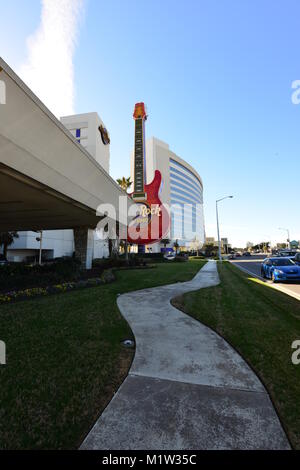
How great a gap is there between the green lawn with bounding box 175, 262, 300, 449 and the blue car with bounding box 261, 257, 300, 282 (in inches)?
144

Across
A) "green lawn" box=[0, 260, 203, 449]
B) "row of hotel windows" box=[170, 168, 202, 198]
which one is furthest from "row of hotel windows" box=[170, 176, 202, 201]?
"green lawn" box=[0, 260, 203, 449]

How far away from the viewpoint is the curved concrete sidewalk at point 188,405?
6.32 ft

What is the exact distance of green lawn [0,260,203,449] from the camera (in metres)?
2.08

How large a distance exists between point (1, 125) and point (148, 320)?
20.8ft

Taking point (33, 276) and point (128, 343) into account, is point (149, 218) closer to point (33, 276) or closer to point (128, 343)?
point (33, 276)

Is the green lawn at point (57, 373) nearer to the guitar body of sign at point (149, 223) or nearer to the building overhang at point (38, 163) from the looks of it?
the building overhang at point (38, 163)

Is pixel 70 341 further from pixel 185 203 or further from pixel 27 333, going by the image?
pixel 185 203

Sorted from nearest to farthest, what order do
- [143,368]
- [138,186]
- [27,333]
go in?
[143,368]
[27,333]
[138,186]

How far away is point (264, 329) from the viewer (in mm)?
4684

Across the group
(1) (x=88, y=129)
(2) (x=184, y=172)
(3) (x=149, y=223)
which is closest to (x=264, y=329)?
(3) (x=149, y=223)

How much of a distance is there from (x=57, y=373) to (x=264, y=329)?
4.28m

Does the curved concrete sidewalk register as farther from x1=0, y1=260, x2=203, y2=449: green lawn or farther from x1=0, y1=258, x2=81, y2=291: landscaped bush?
x1=0, y1=258, x2=81, y2=291: landscaped bush

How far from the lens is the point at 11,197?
9.31 m
